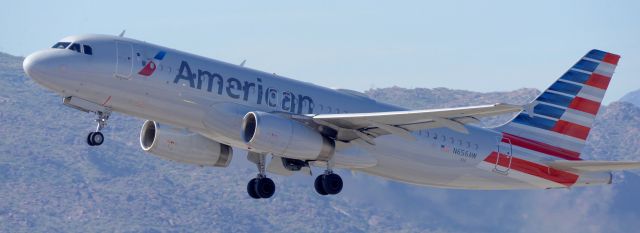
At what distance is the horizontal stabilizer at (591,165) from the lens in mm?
47388

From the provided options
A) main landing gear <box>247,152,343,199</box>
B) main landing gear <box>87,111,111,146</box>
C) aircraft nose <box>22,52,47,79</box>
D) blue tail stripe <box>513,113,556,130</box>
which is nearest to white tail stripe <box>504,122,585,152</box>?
blue tail stripe <box>513,113,556,130</box>

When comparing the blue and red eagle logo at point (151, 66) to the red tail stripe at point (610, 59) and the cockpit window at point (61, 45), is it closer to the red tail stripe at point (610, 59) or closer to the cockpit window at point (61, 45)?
the cockpit window at point (61, 45)

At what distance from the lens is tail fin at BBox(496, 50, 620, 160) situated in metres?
53.6

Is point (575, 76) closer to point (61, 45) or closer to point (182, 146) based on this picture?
point (182, 146)

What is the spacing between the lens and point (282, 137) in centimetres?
4484

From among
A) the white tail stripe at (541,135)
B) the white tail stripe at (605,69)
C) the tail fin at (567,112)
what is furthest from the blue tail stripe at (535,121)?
the white tail stripe at (605,69)

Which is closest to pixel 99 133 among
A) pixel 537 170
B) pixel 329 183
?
pixel 329 183

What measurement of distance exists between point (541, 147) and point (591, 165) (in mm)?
2958

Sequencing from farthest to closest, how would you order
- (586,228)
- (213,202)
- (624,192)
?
(213,202)
(624,192)
(586,228)

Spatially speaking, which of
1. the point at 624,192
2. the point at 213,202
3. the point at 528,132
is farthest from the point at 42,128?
the point at 528,132

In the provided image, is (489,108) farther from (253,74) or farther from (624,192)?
(624,192)

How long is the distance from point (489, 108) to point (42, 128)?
165 metres

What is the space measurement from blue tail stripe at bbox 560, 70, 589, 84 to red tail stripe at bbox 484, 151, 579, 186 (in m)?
4.90

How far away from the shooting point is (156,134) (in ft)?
161
